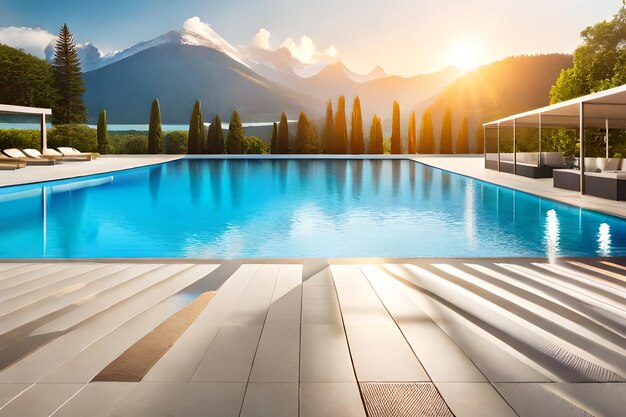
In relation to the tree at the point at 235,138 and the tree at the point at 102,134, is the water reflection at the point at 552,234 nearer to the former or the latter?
the tree at the point at 235,138

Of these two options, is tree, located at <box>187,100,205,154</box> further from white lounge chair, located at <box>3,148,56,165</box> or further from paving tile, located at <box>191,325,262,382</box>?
paving tile, located at <box>191,325,262,382</box>

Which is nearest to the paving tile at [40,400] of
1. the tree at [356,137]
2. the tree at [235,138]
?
the tree at [235,138]

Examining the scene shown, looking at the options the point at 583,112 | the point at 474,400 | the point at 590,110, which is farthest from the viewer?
the point at 590,110

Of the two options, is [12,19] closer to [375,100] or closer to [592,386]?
[375,100]

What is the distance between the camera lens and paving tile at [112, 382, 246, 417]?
2102 mm

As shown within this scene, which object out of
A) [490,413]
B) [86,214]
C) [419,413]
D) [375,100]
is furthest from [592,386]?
[375,100]

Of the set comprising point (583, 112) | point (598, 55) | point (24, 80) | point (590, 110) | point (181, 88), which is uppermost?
point (181, 88)

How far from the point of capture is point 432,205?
38.0 feet

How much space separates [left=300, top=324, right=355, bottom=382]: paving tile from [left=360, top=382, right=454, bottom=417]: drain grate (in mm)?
156

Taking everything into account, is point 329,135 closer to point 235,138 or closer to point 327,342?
point 235,138

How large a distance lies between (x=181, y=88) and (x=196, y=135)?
6259 cm

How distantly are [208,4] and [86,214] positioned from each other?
2493 cm

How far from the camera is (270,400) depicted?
7.25ft

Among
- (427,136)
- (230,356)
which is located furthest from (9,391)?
(427,136)
